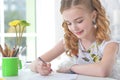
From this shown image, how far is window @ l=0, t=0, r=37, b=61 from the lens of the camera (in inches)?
80.4

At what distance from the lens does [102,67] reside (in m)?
1.14

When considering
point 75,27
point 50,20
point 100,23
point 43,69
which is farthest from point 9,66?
point 50,20

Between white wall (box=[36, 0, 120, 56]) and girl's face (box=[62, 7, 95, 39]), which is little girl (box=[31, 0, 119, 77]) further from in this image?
white wall (box=[36, 0, 120, 56])

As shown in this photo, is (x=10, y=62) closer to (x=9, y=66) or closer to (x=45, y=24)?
(x=9, y=66)

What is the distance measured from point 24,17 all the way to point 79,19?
0.92 m

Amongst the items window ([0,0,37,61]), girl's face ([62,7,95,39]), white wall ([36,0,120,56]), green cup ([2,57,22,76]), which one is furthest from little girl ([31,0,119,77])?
window ([0,0,37,61])

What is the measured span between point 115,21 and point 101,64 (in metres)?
0.66

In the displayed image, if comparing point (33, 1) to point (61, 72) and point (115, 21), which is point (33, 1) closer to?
point (115, 21)

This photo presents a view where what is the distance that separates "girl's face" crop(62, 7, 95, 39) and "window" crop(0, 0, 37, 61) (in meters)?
0.82

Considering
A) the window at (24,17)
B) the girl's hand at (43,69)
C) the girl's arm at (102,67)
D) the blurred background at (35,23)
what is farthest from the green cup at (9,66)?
the window at (24,17)

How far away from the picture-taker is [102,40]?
133cm

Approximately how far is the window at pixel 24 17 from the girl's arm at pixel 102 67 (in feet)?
2.94

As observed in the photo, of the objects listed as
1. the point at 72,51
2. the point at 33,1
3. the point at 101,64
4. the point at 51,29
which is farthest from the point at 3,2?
the point at 101,64

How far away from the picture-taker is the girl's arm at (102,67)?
1.13 meters
